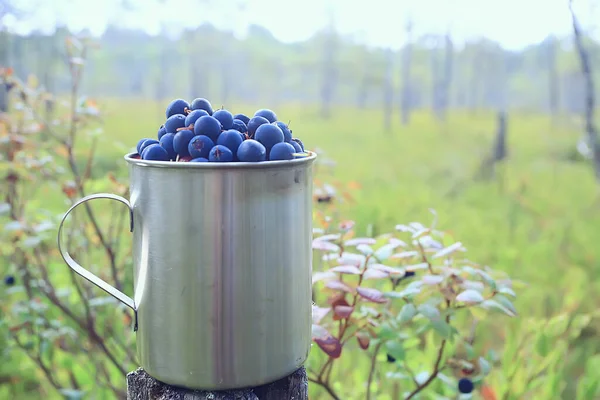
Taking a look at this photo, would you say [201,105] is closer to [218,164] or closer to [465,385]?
[218,164]

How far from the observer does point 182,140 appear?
59cm

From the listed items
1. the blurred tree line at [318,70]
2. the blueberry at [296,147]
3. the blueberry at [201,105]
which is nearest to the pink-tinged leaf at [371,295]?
the blueberry at [296,147]

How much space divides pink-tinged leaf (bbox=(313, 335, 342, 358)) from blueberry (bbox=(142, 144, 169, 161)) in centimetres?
42

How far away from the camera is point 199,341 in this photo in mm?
597

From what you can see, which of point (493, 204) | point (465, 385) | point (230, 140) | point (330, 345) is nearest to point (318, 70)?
point (493, 204)

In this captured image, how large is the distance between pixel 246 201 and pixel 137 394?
0.34 metres

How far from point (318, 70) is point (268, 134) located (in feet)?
37.7

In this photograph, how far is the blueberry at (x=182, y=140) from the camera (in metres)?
0.59

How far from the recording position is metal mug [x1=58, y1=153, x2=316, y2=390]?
563 mm

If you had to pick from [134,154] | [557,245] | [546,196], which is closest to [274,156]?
[134,154]

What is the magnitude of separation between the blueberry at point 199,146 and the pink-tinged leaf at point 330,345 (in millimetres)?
408

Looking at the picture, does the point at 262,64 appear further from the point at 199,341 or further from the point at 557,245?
the point at 199,341

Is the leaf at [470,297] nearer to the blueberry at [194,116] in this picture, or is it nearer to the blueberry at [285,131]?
the blueberry at [285,131]

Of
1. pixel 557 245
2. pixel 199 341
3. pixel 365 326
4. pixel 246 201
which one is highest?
pixel 246 201
